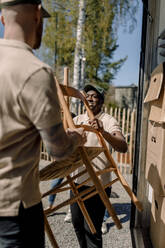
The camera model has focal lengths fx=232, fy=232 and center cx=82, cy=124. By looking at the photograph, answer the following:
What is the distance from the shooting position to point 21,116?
0.85 metres

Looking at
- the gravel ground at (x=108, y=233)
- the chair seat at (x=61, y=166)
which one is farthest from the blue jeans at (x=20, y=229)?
the gravel ground at (x=108, y=233)

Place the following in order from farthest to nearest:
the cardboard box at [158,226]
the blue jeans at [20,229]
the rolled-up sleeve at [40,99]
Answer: the cardboard box at [158,226] < the blue jeans at [20,229] < the rolled-up sleeve at [40,99]

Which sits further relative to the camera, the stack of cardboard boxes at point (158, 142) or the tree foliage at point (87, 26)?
the tree foliage at point (87, 26)

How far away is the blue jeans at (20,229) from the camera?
0.90 meters

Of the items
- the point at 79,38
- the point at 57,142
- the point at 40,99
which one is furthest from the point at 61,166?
the point at 79,38

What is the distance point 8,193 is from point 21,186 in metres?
0.05

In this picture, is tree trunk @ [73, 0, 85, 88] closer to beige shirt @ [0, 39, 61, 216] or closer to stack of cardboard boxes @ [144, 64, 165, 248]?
stack of cardboard boxes @ [144, 64, 165, 248]

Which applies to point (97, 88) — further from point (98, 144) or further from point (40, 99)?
point (40, 99)

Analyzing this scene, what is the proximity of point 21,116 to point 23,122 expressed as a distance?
0.03 metres

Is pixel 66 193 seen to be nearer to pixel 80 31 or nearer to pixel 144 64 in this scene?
pixel 144 64

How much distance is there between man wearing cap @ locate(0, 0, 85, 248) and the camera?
81 centimetres

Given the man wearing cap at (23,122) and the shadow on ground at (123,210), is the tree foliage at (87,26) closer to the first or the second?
the shadow on ground at (123,210)

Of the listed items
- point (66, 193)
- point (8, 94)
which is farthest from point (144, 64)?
point (66, 193)

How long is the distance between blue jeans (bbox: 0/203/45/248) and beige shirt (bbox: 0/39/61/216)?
0.11 feet
